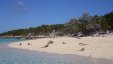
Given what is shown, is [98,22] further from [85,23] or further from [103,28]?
[85,23]

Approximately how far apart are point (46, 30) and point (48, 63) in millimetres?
152523

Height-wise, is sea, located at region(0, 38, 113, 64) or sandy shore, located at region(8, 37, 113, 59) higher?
sandy shore, located at region(8, 37, 113, 59)

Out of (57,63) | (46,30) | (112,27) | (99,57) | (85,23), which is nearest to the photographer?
(57,63)

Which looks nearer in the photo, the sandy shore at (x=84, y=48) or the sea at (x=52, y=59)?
the sea at (x=52, y=59)

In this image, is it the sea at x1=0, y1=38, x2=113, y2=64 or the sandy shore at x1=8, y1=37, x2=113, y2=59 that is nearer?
the sea at x1=0, y1=38, x2=113, y2=64

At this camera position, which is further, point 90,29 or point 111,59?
point 90,29

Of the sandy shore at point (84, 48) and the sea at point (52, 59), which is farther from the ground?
the sandy shore at point (84, 48)

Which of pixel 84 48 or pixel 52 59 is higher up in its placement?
pixel 84 48

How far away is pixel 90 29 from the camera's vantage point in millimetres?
92375

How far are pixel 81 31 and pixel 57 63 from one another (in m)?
72.8

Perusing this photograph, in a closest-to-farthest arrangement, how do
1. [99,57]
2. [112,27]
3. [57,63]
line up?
[57,63]
[99,57]
[112,27]

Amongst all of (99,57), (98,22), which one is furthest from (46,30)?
(99,57)

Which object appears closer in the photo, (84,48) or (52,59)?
(52,59)

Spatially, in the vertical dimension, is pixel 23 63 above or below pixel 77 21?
below
